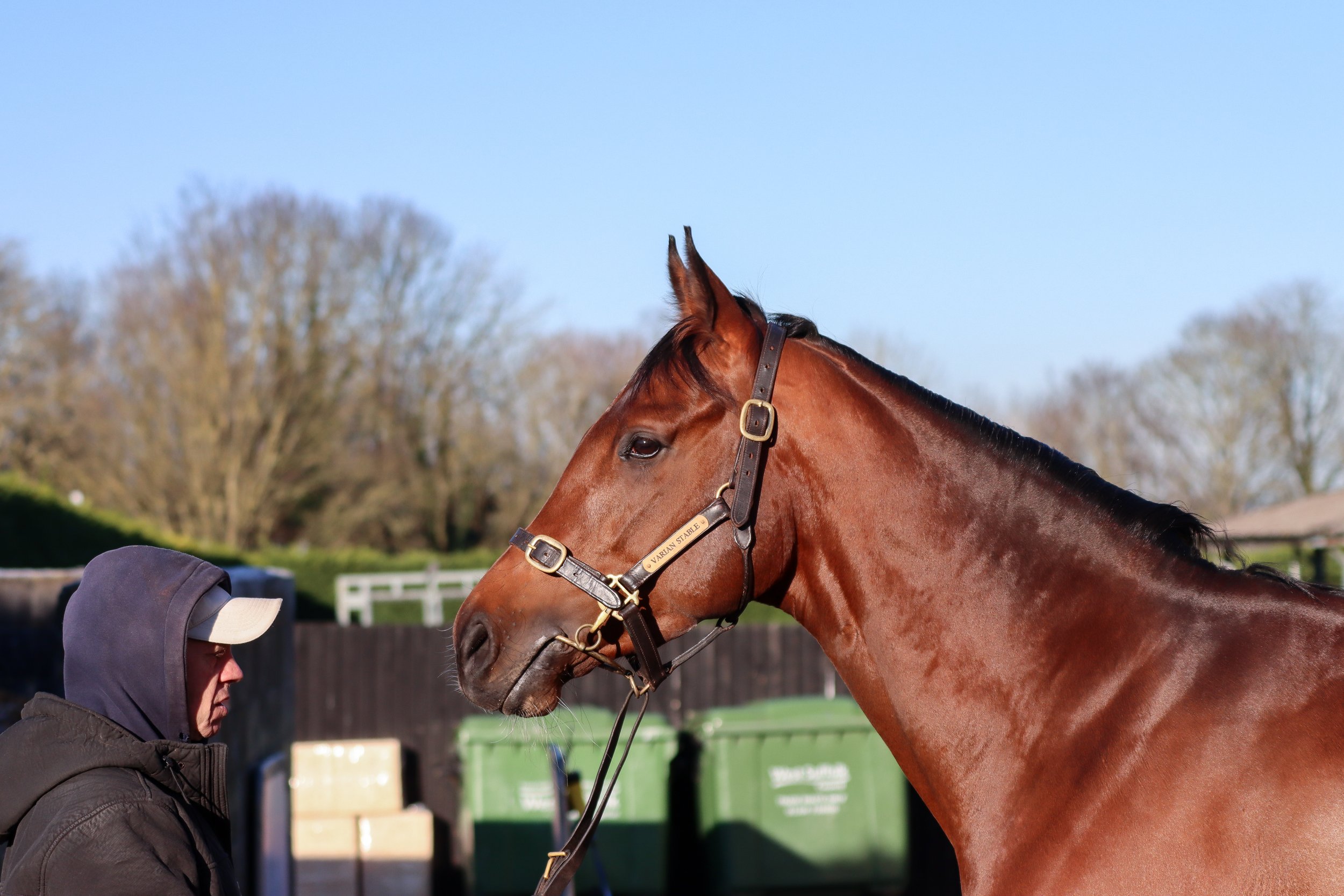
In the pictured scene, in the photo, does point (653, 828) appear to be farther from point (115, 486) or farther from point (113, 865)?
point (115, 486)

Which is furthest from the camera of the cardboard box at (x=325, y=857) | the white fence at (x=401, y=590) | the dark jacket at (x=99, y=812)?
the white fence at (x=401, y=590)

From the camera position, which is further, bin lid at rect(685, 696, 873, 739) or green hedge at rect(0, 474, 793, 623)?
green hedge at rect(0, 474, 793, 623)

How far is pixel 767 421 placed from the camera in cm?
221

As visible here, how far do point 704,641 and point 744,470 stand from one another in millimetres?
420

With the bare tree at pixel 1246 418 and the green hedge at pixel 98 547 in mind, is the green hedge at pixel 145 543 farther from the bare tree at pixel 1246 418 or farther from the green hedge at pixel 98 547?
the bare tree at pixel 1246 418

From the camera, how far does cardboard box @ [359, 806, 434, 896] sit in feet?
26.4

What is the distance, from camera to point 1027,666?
81.0 inches

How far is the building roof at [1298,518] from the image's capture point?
21703 mm

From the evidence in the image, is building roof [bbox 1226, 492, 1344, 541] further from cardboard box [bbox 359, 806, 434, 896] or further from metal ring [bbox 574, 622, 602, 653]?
metal ring [bbox 574, 622, 602, 653]

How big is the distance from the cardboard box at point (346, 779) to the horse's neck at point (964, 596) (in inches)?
267

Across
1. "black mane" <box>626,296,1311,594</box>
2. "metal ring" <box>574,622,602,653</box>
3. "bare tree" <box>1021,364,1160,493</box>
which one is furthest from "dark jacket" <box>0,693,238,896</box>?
"bare tree" <box>1021,364,1160,493</box>

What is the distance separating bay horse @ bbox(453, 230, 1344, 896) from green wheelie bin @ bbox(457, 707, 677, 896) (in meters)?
5.93

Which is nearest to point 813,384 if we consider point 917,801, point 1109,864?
point 1109,864

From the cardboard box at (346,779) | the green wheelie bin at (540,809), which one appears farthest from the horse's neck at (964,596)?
the cardboard box at (346,779)
